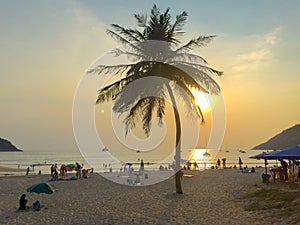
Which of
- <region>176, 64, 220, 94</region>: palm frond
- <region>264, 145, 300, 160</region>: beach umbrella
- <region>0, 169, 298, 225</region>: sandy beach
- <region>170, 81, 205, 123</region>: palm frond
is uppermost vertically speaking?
<region>176, 64, 220, 94</region>: palm frond

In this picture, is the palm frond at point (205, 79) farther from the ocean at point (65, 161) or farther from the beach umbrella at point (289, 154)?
the ocean at point (65, 161)

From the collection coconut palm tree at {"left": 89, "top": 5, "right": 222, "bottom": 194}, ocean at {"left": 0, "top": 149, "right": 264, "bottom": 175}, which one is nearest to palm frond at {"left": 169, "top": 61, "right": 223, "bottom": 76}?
coconut palm tree at {"left": 89, "top": 5, "right": 222, "bottom": 194}

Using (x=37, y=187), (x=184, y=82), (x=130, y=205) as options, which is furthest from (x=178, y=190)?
(x=37, y=187)

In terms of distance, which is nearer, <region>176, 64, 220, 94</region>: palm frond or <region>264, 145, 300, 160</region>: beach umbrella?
<region>264, 145, 300, 160</region>: beach umbrella

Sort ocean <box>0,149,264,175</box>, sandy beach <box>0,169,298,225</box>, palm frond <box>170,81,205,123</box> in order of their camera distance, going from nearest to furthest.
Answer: sandy beach <box>0,169,298,225</box>, palm frond <box>170,81,205,123</box>, ocean <box>0,149,264,175</box>

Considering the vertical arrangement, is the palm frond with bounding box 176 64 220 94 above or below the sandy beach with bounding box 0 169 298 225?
above

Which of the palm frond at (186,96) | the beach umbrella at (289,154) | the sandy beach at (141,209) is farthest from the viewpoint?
the palm frond at (186,96)

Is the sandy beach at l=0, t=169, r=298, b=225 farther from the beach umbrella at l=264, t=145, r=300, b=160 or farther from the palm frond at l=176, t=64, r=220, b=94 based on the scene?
the palm frond at l=176, t=64, r=220, b=94

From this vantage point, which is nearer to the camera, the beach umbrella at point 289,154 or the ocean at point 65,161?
the beach umbrella at point 289,154

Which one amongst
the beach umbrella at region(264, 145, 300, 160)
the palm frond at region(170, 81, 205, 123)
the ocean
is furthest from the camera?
the ocean

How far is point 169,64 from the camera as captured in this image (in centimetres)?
1641

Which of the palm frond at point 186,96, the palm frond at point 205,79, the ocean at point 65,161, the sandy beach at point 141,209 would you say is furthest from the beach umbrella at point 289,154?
the ocean at point 65,161

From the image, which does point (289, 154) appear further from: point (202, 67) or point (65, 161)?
point (65, 161)

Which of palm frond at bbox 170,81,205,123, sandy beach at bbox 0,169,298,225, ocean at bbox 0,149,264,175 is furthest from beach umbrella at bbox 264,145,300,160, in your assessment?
ocean at bbox 0,149,264,175
